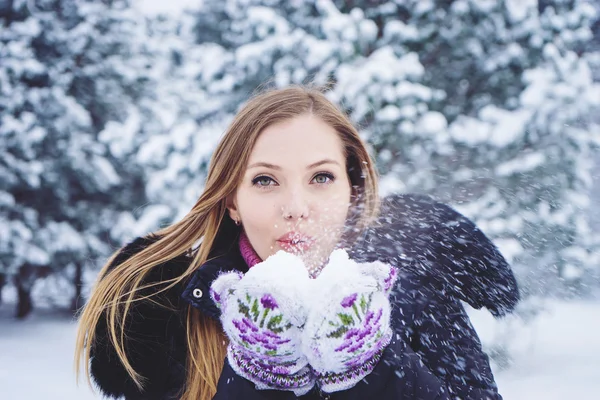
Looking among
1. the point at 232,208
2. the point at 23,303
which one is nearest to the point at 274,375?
the point at 232,208

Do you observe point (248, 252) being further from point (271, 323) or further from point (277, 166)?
point (271, 323)

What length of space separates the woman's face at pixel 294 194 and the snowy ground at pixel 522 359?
6.18 ft

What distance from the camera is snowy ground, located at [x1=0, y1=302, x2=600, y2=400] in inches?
185

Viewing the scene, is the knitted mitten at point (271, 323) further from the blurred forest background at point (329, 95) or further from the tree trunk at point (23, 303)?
the tree trunk at point (23, 303)

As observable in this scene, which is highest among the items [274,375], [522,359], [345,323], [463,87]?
[463,87]

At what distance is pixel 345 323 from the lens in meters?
1.20

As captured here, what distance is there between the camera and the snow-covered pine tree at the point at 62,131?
6898mm

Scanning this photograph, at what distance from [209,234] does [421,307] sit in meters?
0.76

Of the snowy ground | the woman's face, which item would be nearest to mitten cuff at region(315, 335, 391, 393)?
the woman's face

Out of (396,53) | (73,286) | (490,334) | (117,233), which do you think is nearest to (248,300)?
(490,334)

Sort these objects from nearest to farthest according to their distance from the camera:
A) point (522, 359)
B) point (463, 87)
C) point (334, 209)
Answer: point (334, 209) < point (522, 359) < point (463, 87)

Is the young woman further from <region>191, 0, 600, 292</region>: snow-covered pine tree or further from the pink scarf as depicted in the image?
<region>191, 0, 600, 292</region>: snow-covered pine tree

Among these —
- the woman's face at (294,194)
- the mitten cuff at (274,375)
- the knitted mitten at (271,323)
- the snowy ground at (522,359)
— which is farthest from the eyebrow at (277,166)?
the snowy ground at (522,359)

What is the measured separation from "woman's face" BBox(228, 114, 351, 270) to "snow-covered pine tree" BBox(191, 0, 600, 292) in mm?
2345
